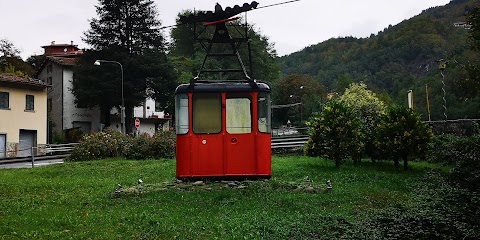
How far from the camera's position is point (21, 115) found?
41.6m

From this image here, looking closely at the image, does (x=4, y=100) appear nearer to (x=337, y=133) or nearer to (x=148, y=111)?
(x=148, y=111)

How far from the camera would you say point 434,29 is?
82.4 meters

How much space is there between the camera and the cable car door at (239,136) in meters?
14.5

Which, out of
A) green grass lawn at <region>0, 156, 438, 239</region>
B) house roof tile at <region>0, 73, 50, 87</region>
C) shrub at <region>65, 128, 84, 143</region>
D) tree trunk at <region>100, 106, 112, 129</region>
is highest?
house roof tile at <region>0, 73, 50, 87</region>

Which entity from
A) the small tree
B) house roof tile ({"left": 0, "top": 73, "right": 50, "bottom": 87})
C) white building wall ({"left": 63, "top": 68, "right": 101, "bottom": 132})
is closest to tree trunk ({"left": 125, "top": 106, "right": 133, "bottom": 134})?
white building wall ({"left": 63, "top": 68, "right": 101, "bottom": 132})

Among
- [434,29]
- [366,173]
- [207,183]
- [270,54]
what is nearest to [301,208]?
[207,183]

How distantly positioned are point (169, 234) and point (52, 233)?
1841 millimetres

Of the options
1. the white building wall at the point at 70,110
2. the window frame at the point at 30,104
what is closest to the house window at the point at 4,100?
the window frame at the point at 30,104

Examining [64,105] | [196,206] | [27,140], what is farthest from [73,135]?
[196,206]

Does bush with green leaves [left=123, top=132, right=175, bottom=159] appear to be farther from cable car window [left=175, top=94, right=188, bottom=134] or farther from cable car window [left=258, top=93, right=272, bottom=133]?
cable car window [left=258, top=93, right=272, bottom=133]

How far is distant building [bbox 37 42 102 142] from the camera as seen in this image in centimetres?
5681

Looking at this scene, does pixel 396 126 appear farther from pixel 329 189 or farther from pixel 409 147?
pixel 329 189

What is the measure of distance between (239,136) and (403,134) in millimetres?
8356

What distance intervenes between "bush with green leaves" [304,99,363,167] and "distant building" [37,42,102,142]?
4039 centimetres
